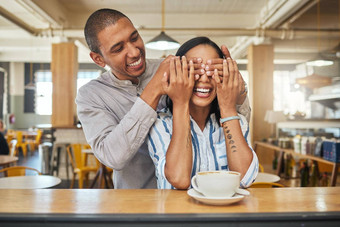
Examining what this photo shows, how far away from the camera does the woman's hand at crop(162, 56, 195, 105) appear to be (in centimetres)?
108

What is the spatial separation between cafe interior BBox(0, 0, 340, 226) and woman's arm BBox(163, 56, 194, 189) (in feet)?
0.22

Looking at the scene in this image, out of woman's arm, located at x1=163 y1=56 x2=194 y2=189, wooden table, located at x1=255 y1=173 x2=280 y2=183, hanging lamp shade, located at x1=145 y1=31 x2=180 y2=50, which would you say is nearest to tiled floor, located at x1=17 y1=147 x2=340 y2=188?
wooden table, located at x1=255 y1=173 x2=280 y2=183

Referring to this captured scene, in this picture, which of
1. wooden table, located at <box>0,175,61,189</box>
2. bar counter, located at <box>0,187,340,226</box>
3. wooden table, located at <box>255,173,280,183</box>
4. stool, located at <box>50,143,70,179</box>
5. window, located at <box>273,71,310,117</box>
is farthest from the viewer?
window, located at <box>273,71,310,117</box>

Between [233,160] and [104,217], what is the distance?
0.51m

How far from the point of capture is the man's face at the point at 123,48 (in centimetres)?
133

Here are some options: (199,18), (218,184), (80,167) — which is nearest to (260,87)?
(199,18)

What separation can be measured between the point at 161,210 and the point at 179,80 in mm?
440

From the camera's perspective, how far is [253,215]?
30.5 inches

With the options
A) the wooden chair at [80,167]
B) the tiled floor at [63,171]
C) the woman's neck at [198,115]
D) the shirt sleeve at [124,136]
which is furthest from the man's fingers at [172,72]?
the wooden chair at [80,167]

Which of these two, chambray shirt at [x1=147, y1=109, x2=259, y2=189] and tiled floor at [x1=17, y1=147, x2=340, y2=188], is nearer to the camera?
chambray shirt at [x1=147, y1=109, x2=259, y2=189]

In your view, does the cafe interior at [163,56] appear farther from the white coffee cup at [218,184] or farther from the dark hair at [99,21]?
the dark hair at [99,21]

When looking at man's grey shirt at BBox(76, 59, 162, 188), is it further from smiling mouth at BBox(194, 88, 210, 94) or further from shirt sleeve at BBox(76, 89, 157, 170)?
smiling mouth at BBox(194, 88, 210, 94)

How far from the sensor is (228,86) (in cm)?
113

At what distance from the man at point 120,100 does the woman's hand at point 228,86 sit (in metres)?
0.19
